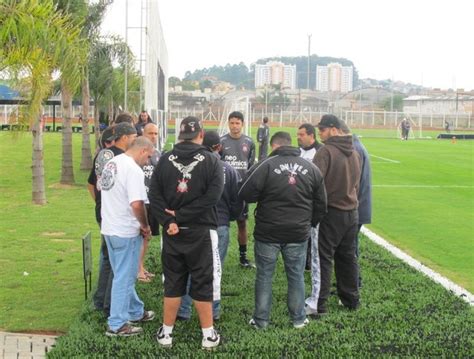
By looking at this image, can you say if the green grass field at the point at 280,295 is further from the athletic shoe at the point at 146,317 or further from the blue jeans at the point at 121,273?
the blue jeans at the point at 121,273

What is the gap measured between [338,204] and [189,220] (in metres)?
1.75

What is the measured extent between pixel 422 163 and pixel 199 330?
73.6 ft

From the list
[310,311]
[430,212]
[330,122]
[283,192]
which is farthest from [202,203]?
[430,212]

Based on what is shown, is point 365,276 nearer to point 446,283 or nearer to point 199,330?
point 446,283

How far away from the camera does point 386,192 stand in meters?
17.9

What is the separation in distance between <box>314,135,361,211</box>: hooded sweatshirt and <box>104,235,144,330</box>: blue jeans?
1.91m

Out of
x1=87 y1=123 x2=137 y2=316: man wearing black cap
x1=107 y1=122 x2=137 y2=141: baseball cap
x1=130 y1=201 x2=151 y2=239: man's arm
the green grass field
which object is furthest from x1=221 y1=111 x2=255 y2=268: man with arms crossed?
x1=130 y1=201 x2=151 y2=239: man's arm

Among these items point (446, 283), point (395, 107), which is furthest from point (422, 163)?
point (395, 107)

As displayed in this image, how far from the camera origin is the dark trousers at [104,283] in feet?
22.2

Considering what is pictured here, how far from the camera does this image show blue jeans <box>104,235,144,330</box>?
20.3 ft

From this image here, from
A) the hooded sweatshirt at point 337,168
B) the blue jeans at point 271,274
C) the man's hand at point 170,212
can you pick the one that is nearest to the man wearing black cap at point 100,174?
the man's hand at point 170,212

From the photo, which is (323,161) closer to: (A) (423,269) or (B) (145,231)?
(B) (145,231)

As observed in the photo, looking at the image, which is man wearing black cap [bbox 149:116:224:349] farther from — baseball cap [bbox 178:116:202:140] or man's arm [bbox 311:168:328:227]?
man's arm [bbox 311:168:328:227]

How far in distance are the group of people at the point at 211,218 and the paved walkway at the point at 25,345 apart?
601 millimetres
